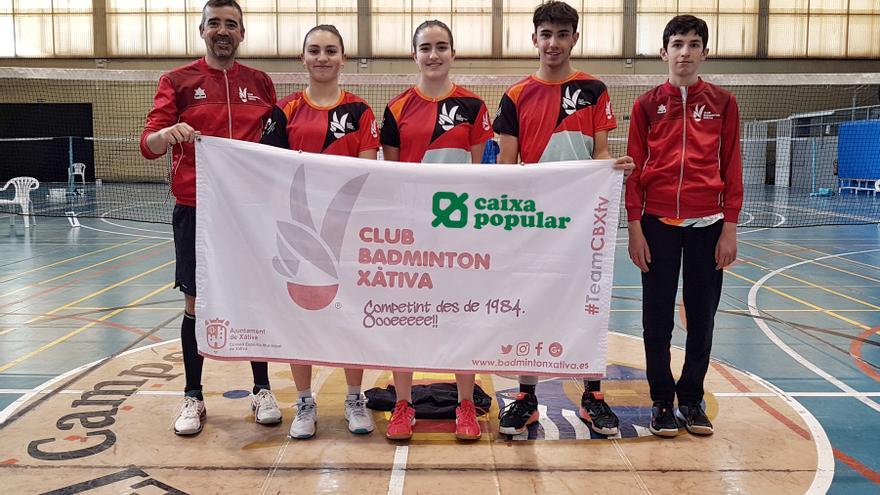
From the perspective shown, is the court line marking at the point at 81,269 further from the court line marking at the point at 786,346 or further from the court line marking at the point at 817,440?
the court line marking at the point at 786,346

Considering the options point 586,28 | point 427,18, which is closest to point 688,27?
point 427,18

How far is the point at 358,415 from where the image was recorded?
3.87m

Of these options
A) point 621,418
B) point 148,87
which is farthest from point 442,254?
point 148,87

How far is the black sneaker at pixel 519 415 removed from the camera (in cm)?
381

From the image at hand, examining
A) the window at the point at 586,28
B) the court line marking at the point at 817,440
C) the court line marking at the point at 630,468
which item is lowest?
the court line marking at the point at 630,468

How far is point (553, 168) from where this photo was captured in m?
3.52

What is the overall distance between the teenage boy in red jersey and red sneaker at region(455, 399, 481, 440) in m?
0.17

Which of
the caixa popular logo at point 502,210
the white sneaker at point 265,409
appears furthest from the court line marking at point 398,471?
the caixa popular logo at point 502,210

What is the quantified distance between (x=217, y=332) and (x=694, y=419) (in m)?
2.57

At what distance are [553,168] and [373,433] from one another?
171 cm

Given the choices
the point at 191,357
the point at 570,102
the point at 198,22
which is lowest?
the point at 191,357

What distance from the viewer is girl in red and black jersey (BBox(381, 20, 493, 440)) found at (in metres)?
3.63

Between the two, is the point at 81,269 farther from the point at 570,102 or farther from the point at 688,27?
the point at 688,27

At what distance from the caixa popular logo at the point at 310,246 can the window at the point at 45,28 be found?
2768 cm
